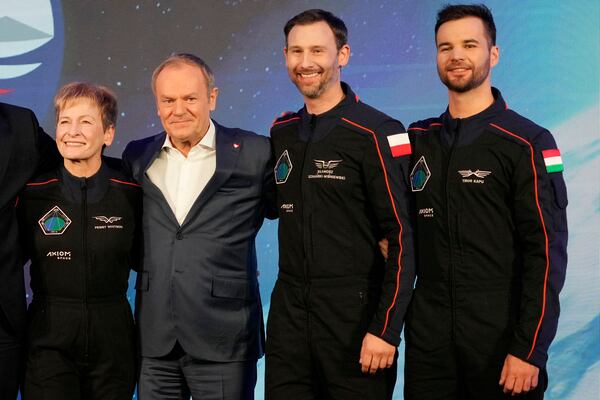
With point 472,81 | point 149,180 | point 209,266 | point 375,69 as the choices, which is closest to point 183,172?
point 149,180

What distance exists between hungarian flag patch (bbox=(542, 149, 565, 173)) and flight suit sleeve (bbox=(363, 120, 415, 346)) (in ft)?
1.46

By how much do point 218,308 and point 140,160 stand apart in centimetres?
62

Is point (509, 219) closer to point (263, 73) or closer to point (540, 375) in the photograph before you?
point (540, 375)

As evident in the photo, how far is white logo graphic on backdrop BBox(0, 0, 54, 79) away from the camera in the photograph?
Answer: 4.36 metres

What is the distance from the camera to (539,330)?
249 centimetres

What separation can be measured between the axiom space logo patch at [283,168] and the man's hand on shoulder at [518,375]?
0.95 metres

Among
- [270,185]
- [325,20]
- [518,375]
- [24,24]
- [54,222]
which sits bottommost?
[518,375]

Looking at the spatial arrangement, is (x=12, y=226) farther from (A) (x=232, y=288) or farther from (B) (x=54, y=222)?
(A) (x=232, y=288)

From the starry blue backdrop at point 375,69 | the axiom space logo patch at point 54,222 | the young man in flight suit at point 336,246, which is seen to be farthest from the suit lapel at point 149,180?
the starry blue backdrop at point 375,69

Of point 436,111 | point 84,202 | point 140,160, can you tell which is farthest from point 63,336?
point 436,111

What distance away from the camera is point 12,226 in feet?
8.91

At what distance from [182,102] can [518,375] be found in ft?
4.79

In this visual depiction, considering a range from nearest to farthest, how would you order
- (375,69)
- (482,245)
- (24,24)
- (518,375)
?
(518,375) → (482,245) → (375,69) → (24,24)

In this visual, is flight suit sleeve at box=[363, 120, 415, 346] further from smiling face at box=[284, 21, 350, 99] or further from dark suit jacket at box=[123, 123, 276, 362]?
dark suit jacket at box=[123, 123, 276, 362]
